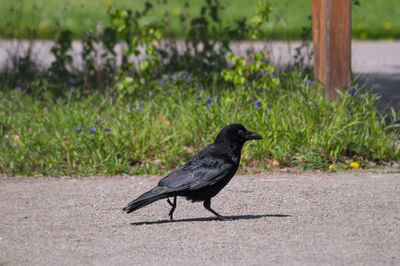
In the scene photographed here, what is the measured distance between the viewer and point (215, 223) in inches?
181

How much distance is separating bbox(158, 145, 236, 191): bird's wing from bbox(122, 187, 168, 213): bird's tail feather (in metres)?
0.07

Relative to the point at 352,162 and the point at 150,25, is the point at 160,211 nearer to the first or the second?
the point at 352,162

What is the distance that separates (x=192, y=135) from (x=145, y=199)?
2.24 meters

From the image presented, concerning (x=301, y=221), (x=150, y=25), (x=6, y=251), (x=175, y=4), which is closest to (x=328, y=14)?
(x=150, y=25)

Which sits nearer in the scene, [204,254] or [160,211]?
[204,254]

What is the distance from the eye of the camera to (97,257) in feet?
12.7

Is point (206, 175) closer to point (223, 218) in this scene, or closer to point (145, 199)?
point (223, 218)

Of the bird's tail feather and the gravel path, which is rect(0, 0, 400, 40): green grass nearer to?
the gravel path

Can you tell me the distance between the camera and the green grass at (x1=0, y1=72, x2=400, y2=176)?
6312 millimetres

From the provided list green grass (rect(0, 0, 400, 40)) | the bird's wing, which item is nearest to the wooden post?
the bird's wing

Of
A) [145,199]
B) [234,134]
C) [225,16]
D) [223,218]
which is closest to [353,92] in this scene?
[234,134]

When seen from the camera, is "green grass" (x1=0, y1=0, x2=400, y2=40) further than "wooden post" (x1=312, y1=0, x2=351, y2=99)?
Yes

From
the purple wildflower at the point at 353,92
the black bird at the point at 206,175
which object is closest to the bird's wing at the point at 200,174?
the black bird at the point at 206,175

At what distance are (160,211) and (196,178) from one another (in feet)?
2.11
